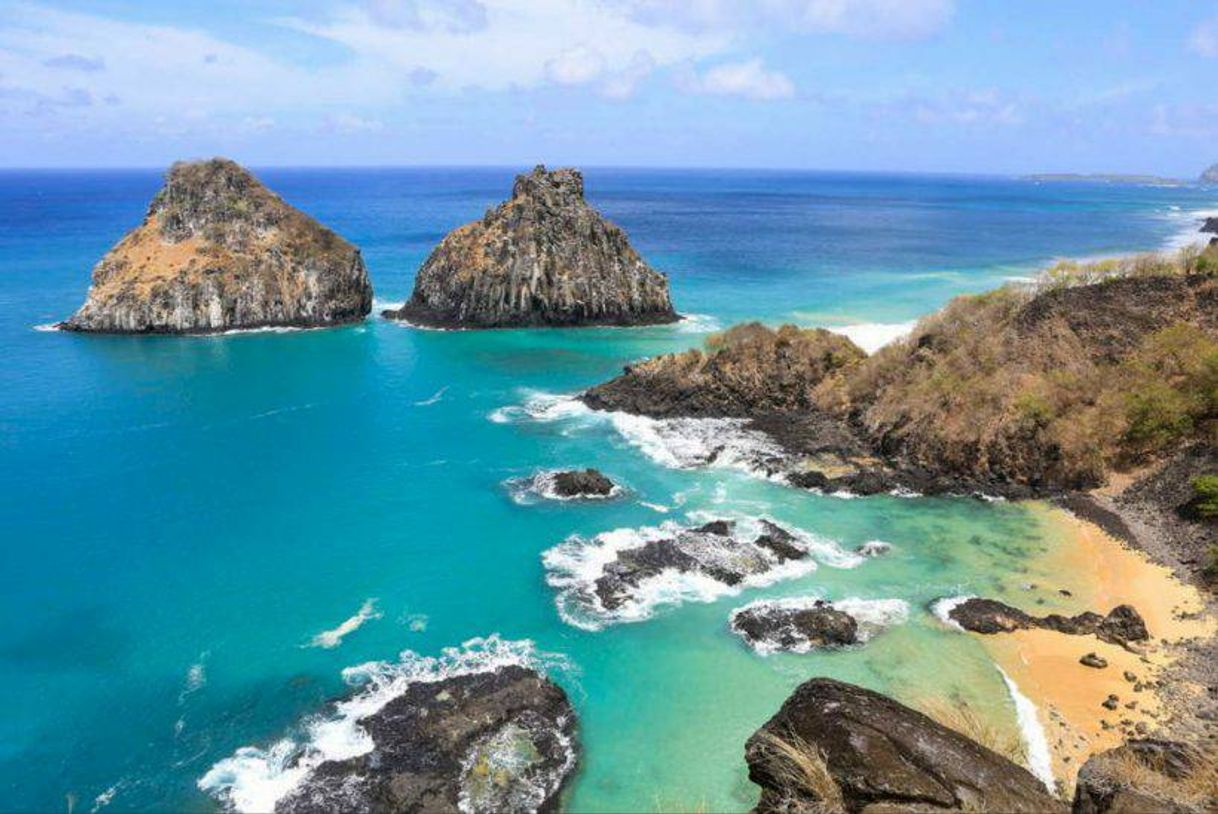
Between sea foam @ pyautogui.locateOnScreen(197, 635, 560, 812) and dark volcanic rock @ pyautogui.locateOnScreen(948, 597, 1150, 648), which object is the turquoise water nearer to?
sea foam @ pyautogui.locateOnScreen(197, 635, 560, 812)

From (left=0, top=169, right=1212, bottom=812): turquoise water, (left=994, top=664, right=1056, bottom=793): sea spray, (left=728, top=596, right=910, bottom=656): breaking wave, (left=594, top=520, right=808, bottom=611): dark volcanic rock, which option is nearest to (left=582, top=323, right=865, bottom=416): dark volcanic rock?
(left=0, top=169, right=1212, bottom=812): turquoise water

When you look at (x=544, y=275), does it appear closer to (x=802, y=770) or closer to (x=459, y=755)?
(x=459, y=755)

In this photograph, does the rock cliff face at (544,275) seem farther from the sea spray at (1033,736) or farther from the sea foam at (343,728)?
the sea spray at (1033,736)

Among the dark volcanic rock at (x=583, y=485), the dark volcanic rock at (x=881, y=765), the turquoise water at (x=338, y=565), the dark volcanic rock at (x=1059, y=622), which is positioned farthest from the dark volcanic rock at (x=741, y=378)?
the dark volcanic rock at (x=881, y=765)

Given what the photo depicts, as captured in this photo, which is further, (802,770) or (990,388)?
(990,388)

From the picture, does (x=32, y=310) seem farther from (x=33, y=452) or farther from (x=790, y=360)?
(x=790, y=360)

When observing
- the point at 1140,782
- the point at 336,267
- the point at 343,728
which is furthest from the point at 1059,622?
the point at 336,267
